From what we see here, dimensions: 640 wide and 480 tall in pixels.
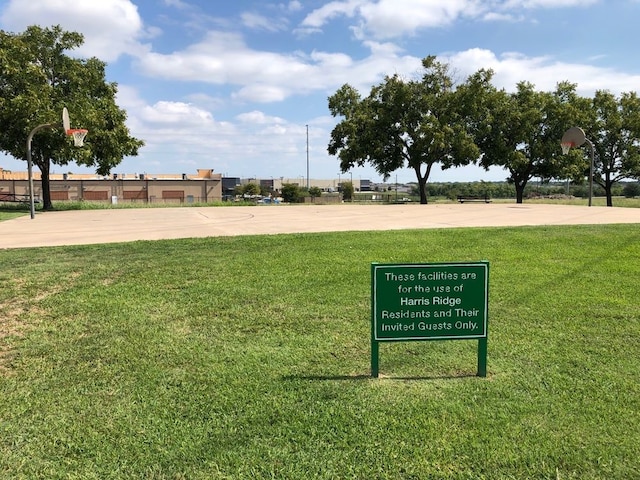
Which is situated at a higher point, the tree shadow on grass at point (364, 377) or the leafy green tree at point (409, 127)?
the leafy green tree at point (409, 127)

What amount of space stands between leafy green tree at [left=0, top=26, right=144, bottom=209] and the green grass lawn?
1802 cm

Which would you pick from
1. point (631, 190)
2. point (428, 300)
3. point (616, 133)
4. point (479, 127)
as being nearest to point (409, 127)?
point (479, 127)

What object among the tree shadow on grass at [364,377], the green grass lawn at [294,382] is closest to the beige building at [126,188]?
the green grass lawn at [294,382]

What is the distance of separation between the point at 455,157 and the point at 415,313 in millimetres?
34367

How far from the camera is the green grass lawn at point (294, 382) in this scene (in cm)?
266

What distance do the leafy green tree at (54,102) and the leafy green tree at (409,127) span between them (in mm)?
16128

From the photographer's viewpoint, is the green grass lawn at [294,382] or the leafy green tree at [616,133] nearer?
the green grass lawn at [294,382]

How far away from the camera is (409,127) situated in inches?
1407

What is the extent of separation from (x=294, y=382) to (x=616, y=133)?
159ft

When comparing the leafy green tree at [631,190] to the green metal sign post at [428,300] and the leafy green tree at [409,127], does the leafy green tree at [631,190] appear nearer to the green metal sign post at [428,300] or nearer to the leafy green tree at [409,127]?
the leafy green tree at [409,127]

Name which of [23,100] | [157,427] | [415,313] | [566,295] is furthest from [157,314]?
[23,100]

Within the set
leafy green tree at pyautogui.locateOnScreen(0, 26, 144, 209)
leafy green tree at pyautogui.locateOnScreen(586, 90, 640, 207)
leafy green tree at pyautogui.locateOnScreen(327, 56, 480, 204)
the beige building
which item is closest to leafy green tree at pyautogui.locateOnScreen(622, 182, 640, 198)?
leafy green tree at pyautogui.locateOnScreen(586, 90, 640, 207)

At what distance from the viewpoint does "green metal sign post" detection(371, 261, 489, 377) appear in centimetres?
347

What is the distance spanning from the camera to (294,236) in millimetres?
10328
